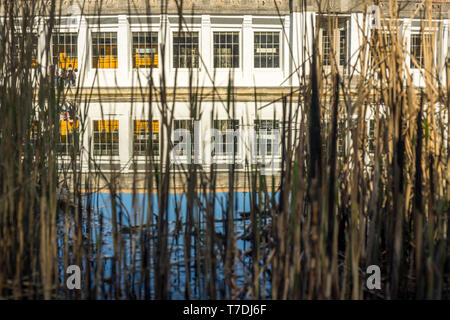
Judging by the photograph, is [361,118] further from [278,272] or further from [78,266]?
[78,266]

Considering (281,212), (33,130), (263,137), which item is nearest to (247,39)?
(263,137)

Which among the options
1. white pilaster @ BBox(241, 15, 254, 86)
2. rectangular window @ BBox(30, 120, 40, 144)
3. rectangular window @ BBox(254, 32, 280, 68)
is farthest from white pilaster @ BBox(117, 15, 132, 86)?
rectangular window @ BBox(30, 120, 40, 144)

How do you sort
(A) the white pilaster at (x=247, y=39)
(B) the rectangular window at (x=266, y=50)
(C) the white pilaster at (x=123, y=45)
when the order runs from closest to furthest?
(C) the white pilaster at (x=123, y=45)
(A) the white pilaster at (x=247, y=39)
(B) the rectangular window at (x=266, y=50)

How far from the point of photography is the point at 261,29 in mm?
13367

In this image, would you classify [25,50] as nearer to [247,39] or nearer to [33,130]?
[33,130]

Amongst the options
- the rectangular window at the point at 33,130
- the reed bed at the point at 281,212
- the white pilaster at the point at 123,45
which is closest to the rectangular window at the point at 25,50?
the reed bed at the point at 281,212

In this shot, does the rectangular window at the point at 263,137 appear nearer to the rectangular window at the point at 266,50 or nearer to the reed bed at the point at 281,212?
the reed bed at the point at 281,212

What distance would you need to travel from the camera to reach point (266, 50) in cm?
1337

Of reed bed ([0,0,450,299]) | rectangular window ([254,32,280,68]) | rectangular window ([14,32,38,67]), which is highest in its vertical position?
rectangular window ([254,32,280,68])

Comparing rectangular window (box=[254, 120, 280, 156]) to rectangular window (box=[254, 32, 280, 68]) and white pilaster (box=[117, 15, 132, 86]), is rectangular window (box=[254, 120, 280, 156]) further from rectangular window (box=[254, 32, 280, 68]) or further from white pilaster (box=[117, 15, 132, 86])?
rectangular window (box=[254, 32, 280, 68])

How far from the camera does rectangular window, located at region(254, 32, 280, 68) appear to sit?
43.5 feet

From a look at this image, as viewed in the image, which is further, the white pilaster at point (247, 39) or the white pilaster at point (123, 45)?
the white pilaster at point (247, 39)

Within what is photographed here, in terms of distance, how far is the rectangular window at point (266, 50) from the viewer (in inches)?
522
